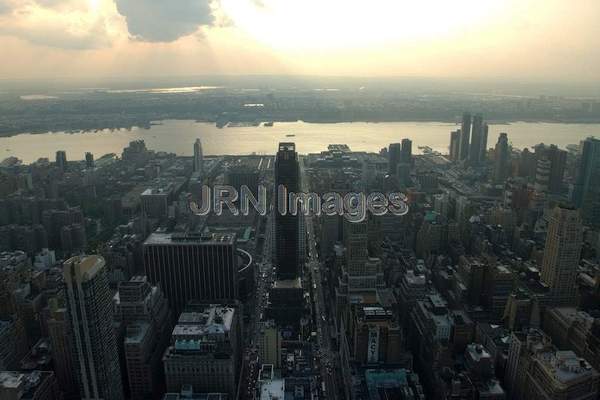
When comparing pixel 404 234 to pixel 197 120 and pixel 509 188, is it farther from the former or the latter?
pixel 197 120

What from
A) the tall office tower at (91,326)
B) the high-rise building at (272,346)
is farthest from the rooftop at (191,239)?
the tall office tower at (91,326)

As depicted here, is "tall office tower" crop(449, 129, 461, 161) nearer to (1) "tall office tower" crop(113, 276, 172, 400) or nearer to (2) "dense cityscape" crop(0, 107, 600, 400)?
(2) "dense cityscape" crop(0, 107, 600, 400)

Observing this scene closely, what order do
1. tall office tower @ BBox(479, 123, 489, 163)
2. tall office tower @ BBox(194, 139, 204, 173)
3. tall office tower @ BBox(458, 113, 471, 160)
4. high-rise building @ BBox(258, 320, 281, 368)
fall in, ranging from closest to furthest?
high-rise building @ BBox(258, 320, 281, 368) < tall office tower @ BBox(194, 139, 204, 173) < tall office tower @ BBox(479, 123, 489, 163) < tall office tower @ BBox(458, 113, 471, 160)

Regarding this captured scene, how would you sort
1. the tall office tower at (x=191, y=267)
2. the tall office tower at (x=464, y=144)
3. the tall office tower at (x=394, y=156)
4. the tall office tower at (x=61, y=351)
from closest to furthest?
1. the tall office tower at (x=61, y=351)
2. the tall office tower at (x=191, y=267)
3. the tall office tower at (x=394, y=156)
4. the tall office tower at (x=464, y=144)

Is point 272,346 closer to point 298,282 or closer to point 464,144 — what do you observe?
point 298,282

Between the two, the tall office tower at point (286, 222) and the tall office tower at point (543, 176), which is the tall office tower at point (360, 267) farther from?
the tall office tower at point (543, 176)

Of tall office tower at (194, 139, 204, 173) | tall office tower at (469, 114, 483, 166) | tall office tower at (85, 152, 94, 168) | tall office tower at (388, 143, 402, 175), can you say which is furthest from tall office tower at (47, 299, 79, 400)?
tall office tower at (469, 114, 483, 166)
